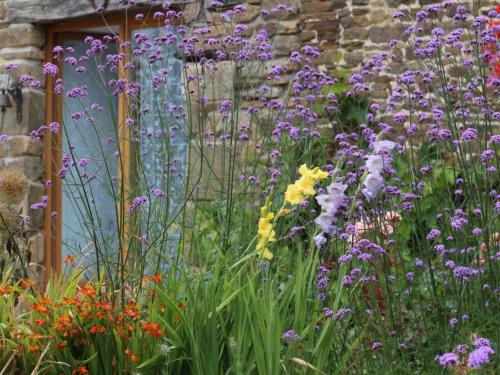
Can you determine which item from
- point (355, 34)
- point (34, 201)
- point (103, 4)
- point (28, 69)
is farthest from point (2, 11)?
point (355, 34)

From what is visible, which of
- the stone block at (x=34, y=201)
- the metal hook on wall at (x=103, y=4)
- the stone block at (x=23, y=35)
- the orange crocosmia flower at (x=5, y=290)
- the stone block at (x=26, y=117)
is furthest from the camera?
the stone block at (x=23, y=35)

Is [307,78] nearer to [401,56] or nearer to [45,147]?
[401,56]

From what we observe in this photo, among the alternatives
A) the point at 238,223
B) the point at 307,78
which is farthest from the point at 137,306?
the point at 307,78

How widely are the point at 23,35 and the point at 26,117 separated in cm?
64

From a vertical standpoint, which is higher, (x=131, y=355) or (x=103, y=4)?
(x=103, y=4)

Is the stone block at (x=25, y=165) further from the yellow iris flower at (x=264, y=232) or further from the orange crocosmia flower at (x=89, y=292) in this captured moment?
the yellow iris flower at (x=264, y=232)

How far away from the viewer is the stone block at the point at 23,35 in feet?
23.7

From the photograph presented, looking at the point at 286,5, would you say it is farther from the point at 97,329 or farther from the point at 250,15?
the point at 97,329

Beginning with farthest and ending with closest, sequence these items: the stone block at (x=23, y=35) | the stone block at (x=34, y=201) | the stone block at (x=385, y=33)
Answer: the stone block at (x=23, y=35) < the stone block at (x=34, y=201) < the stone block at (x=385, y=33)

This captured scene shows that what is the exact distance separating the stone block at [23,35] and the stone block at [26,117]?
378 millimetres

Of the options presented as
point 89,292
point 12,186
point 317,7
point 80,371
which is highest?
point 317,7

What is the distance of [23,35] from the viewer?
285 inches

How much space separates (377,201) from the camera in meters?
3.45

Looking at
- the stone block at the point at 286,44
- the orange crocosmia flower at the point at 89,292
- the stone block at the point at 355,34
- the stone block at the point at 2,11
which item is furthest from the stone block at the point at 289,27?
the orange crocosmia flower at the point at 89,292
